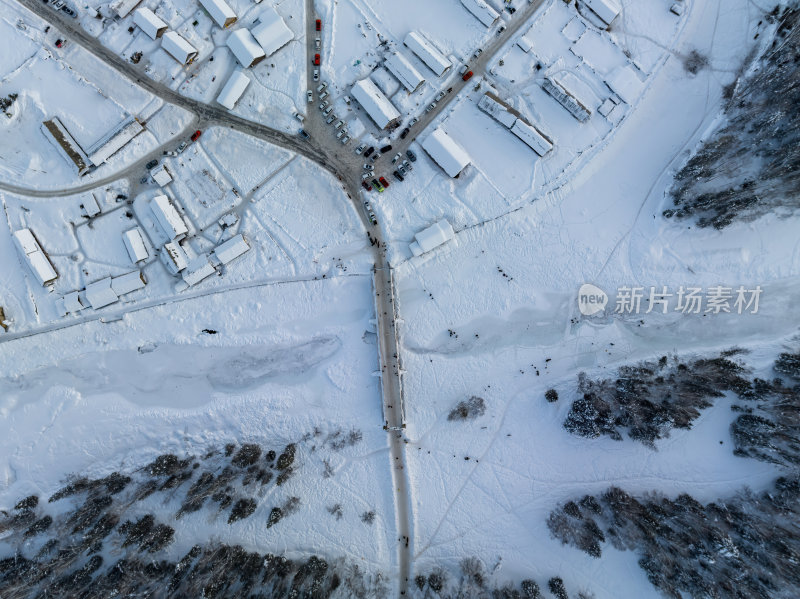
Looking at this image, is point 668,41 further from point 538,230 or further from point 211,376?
point 211,376

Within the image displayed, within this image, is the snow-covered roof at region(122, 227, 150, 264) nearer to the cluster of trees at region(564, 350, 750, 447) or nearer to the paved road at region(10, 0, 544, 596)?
the paved road at region(10, 0, 544, 596)

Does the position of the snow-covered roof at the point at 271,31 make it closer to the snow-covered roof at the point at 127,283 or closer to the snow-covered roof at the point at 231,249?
the snow-covered roof at the point at 231,249

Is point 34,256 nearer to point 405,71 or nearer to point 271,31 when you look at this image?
point 271,31

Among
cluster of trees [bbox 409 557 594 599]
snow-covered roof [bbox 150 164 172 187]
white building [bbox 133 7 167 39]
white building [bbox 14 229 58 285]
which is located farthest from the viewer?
snow-covered roof [bbox 150 164 172 187]

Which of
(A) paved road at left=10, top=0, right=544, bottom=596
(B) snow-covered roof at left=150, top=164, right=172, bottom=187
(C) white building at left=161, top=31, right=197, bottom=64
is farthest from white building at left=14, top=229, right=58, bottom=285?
(C) white building at left=161, top=31, right=197, bottom=64

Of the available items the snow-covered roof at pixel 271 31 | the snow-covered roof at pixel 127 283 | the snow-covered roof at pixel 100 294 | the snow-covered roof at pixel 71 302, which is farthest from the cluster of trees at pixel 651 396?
the snow-covered roof at pixel 71 302

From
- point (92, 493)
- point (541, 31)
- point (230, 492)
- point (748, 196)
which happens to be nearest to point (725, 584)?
point (748, 196)
